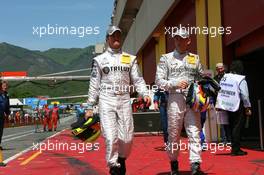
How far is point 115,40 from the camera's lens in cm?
710

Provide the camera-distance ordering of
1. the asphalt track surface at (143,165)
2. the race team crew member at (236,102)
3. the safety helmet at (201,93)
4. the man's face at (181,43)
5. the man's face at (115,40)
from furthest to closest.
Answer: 1. the race team crew member at (236,102)
2. the asphalt track surface at (143,165)
3. the man's face at (181,43)
4. the safety helmet at (201,93)
5. the man's face at (115,40)

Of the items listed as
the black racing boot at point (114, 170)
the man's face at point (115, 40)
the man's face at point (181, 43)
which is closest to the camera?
the black racing boot at point (114, 170)

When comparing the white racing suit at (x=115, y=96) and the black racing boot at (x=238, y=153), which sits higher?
the white racing suit at (x=115, y=96)

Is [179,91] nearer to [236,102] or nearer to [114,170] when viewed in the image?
[114,170]

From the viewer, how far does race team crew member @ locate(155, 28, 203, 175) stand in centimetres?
736

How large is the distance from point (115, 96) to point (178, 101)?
101 centimetres

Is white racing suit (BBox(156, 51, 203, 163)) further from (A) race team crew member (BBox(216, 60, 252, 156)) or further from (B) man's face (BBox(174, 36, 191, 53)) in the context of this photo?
(A) race team crew member (BBox(216, 60, 252, 156))

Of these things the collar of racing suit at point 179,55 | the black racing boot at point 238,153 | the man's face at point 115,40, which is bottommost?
the black racing boot at point 238,153

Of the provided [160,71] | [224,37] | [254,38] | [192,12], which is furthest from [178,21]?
[160,71]

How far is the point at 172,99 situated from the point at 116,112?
3.18ft

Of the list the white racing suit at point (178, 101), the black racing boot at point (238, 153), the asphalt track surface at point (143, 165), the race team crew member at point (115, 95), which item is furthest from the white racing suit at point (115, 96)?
the black racing boot at point (238, 153)

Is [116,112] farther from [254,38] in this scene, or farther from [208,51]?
[208,51]

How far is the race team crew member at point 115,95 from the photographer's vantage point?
6828 mm

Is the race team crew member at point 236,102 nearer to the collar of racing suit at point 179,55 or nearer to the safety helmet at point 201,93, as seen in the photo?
the safety helmet at point 201,93
